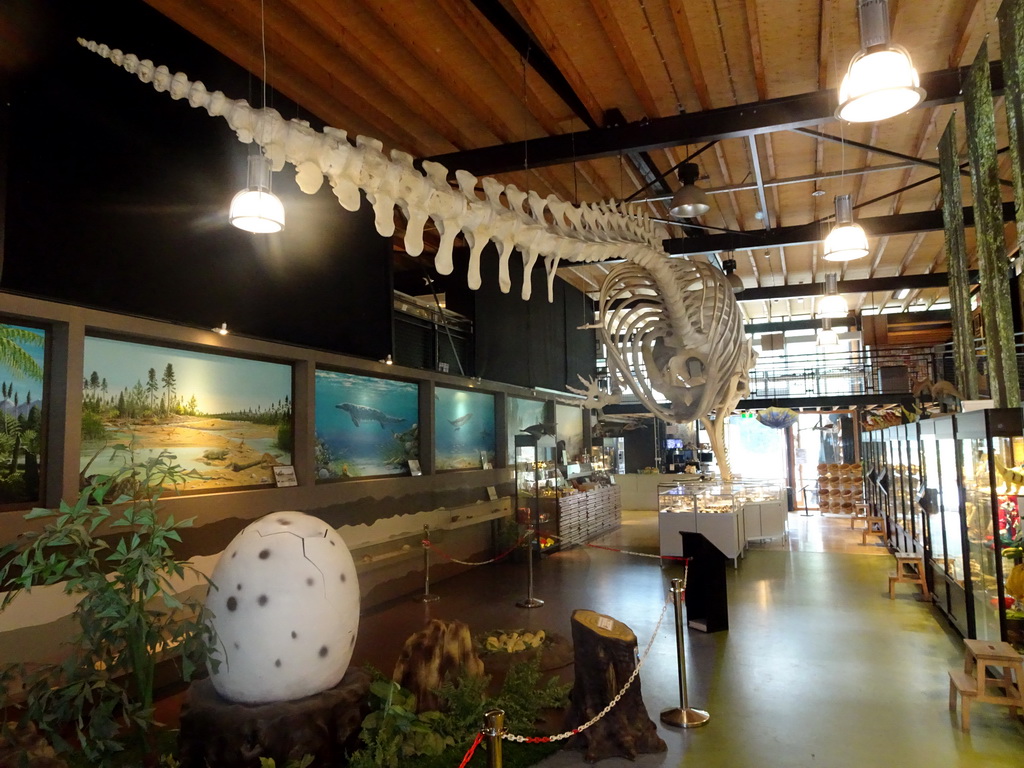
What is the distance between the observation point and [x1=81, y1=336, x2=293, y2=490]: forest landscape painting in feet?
16.0

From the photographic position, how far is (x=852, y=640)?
6137 millimetres

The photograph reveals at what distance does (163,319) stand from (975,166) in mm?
6768

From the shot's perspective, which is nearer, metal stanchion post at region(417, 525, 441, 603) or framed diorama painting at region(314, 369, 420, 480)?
framed diorama painting at region(314, 369, 420, 480)

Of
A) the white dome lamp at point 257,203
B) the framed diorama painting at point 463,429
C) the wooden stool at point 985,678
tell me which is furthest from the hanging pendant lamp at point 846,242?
the framed diorama painting at point 463,429

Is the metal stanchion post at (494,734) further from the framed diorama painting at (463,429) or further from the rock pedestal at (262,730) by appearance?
the framed diorama painting at (463,429)

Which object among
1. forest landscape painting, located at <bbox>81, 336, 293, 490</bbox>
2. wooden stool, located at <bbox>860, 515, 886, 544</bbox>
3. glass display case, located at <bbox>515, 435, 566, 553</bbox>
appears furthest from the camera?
wooden stool, located at <bbox>860, 515, 886, 544</bbox>

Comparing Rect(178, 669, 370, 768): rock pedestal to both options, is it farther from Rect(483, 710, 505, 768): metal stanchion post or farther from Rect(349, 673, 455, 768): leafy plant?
Rect(483, 710, 505, 768): metal stanchion post

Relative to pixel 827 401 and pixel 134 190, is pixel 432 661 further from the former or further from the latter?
pixel 827 401

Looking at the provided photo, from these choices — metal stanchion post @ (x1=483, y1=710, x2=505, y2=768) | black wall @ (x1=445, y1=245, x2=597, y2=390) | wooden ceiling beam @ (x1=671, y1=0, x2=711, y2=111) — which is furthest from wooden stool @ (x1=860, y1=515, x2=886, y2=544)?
metal stanchion post @ (x1=483, y1=710, x2=505, y2=768)

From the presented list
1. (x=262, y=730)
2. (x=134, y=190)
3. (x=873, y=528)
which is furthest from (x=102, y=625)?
(x=873, y=528)

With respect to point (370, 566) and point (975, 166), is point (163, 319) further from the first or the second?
point (975, 166)

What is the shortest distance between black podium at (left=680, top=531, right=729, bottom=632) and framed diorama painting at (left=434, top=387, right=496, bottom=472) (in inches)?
161

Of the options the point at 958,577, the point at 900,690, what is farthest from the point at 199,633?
the point at 958,577

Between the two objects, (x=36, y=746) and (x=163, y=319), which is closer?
(x=36, y=746)
